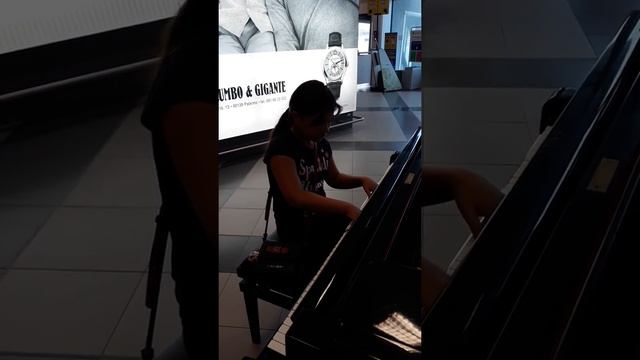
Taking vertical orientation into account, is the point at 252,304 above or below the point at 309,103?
below

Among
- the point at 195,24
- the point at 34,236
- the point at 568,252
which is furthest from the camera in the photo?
the point at 568,252

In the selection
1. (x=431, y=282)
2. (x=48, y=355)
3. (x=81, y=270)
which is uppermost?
(x=431, y=282)

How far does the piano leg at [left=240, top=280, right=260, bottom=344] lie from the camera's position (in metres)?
0.38

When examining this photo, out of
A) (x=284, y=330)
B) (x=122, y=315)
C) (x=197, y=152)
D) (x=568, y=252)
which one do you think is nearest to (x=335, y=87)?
(x=197, y=152)

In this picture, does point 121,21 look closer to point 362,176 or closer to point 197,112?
point 197,112

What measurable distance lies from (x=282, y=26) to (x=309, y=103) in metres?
0.06

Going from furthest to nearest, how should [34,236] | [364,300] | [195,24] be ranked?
[34,236], [364,300], [195,24]

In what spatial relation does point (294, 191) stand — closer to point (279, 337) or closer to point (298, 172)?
point (298, 172)

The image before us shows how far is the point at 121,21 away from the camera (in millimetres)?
315

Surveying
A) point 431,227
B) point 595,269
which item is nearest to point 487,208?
point 431,227

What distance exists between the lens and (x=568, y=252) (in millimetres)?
633

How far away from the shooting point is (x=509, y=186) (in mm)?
452

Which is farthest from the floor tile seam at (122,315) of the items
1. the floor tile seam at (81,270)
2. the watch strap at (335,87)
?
the watch strap at (335,87)

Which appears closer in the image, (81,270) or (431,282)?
(431,282)
